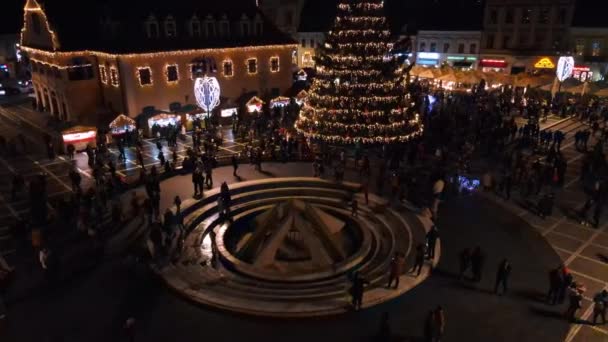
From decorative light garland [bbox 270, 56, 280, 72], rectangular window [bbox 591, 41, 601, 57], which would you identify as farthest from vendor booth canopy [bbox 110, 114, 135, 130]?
rectangular window [bbox 591, 41, 601, 57]

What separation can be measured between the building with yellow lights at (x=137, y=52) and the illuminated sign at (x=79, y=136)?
409 cm

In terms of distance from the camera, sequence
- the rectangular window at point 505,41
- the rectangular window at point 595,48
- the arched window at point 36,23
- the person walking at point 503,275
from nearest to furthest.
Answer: the person walking at point 503,275, the arched window at point 36,23, the rectangular window at point 595,48, the rectangular window at point 505,41

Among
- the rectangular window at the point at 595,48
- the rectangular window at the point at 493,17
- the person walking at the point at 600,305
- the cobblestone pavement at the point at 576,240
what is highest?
the rectangular window at the point at 493,17

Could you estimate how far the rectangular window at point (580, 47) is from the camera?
157ft

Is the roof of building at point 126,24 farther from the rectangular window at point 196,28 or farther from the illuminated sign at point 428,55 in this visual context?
the illuminated sign at point 428,55

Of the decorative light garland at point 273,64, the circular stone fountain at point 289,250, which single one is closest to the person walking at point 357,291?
the circular stone fountain at point 289,250

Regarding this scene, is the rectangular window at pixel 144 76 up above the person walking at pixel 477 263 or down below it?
above

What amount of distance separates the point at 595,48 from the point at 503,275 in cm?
4499

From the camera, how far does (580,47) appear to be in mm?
48031

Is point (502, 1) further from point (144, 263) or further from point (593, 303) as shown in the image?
point (144, 263)

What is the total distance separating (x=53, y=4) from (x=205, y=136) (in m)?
17.0

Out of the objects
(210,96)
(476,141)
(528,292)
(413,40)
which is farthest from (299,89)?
(528,292)

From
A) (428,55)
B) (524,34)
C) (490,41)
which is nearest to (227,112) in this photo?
(428,55)

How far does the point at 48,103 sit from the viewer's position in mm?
41531
